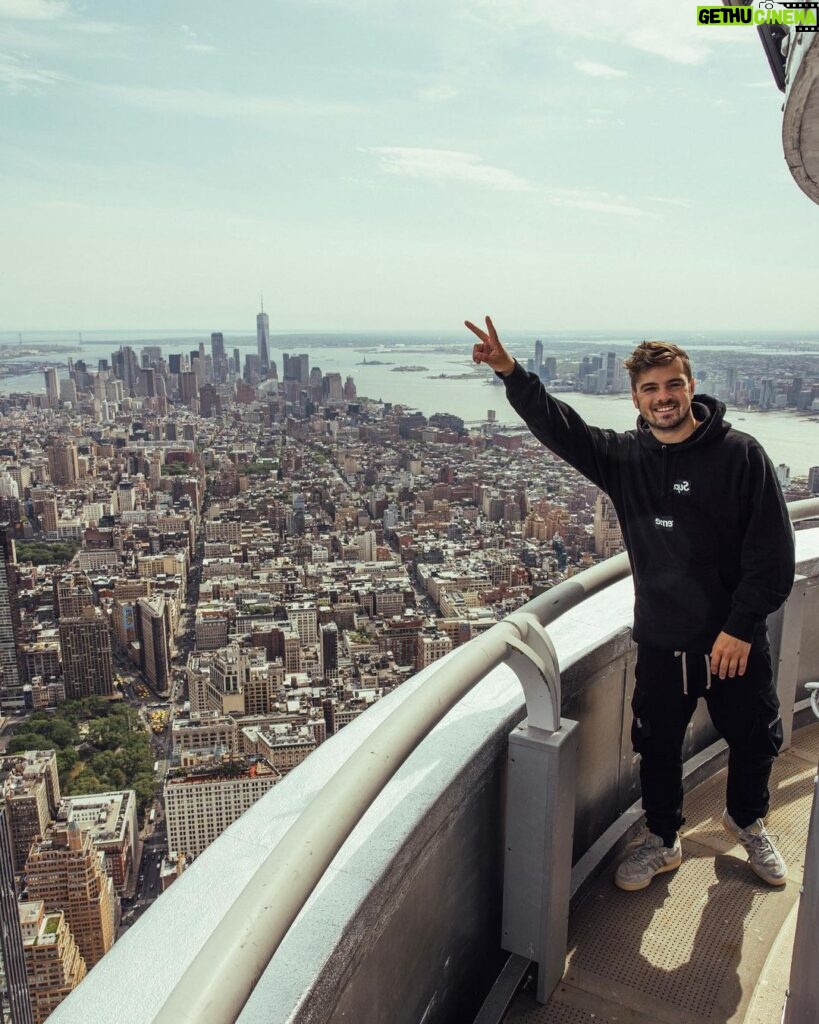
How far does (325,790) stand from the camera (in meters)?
0.61

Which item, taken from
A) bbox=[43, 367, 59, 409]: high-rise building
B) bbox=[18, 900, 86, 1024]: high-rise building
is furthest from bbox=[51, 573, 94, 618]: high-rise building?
bbox=[43, 367, 59, 409]: high-rise building

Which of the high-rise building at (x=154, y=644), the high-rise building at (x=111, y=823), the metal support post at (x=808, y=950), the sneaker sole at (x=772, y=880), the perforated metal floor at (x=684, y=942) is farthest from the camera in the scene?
the high-rise building at (x=154, y=644)

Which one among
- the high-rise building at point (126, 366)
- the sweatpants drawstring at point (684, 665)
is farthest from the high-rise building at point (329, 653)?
the high-rise building at point (126, 366)

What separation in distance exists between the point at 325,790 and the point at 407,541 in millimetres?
24728

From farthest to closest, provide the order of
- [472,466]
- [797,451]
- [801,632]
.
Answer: [472,466] → [797,451] → [801,632]

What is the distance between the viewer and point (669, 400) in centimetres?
117

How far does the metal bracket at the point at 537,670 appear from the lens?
92 cm

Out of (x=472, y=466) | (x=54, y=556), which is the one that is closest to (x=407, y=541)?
(x=472, y=466)

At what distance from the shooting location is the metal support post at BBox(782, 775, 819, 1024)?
781 millimetres

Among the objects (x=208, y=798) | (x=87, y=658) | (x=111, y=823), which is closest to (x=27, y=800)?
(x=111, y=823)

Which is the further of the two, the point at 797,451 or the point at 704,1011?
the point at 797,451

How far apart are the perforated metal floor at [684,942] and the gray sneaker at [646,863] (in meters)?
0.02

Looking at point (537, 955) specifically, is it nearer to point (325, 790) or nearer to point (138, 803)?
point (325, 790)

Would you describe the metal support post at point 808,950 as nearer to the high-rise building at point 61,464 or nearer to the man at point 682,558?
the man at point 682,558
